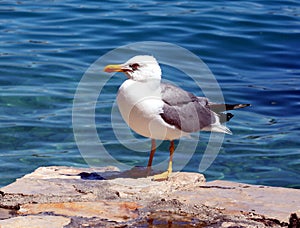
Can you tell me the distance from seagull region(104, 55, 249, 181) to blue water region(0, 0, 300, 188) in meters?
2.59

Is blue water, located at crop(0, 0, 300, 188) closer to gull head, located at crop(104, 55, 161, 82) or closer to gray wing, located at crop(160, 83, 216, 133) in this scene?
gray wing, located at crop(160, 83, 216, 133)

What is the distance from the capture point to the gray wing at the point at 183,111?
5531 mm

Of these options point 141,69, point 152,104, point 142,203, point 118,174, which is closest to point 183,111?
point 152,104

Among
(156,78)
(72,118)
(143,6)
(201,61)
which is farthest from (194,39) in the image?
(156,78)

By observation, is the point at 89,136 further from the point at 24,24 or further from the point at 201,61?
the point at 24,24

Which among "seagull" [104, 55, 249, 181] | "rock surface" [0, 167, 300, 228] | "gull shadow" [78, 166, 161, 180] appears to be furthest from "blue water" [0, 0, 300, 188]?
"rock surface" [0, 167, 300, 228]

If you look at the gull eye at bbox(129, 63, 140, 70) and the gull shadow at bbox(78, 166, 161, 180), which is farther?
the gull shadow at bbox(78, 166, 161, 180)

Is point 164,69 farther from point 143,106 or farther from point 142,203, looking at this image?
point 142,203

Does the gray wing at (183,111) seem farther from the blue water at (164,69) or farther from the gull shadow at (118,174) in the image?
the blue water at (164,69)

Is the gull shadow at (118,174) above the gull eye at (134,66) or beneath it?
beneath

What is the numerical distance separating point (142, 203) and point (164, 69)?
6834mm

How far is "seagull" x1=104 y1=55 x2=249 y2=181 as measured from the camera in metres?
5.32

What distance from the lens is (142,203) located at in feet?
15.7

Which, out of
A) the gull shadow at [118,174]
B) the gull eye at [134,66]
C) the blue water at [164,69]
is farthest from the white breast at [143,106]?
the blue water at [164,69]
